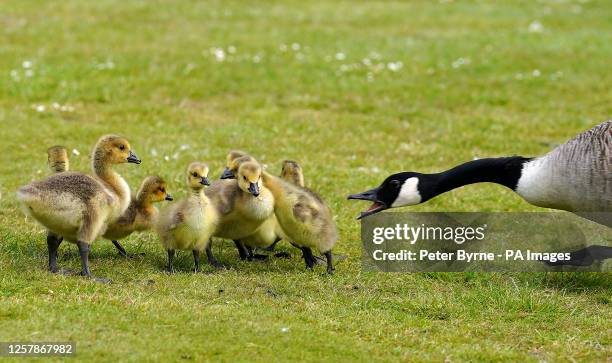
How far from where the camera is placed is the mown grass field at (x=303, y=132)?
6.68m

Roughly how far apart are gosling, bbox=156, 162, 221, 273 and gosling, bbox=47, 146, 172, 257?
341 mm

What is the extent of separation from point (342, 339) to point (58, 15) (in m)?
16.6

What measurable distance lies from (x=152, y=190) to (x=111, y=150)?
1.76ft

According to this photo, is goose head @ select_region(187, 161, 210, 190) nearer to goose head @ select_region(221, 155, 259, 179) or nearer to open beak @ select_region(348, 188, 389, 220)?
goose head @ select_region(221, 155, 259, 179)

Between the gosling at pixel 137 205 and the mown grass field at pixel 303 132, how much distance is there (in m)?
0.28

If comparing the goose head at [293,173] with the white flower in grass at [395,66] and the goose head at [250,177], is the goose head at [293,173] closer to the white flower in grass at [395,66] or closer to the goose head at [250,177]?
the goose head at [250,177]

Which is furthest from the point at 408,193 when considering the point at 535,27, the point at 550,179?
the point at 535,27

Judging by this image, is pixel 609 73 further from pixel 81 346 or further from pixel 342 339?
pixel 81 346

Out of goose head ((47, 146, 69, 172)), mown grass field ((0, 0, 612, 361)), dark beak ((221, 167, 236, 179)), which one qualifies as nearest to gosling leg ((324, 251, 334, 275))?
mown grass field ((0, 0, 612, 361))

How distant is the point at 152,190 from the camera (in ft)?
28.5

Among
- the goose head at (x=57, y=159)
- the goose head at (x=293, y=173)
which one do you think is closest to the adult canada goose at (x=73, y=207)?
the goose head at (x=57, y=159)

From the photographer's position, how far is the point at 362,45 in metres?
19.4

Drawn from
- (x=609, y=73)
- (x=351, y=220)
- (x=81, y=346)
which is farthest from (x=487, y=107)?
(x=81, y=346)

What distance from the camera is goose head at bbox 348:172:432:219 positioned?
8312 mm
